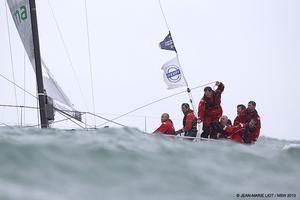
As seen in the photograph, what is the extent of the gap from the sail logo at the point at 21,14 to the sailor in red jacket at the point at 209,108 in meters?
4.51

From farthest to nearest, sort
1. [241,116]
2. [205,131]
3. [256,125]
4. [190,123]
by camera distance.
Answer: [241,116] < [256,125] < [190,123] < [205,131]

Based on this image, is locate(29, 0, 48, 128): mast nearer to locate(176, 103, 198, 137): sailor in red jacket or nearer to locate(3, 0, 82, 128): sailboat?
locate(3, 0, 82, 128): sailboat

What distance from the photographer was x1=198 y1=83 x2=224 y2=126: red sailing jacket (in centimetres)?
1112

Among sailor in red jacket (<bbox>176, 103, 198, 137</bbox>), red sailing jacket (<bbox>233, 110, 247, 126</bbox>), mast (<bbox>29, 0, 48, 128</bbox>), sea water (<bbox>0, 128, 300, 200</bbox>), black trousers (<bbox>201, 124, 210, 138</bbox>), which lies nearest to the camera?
sea water (<bbox>0, 128, 300, 200</bbox>)

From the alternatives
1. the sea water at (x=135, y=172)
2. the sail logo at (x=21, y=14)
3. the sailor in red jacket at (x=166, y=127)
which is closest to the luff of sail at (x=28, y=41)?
the sail logo at (x=21, y=14)

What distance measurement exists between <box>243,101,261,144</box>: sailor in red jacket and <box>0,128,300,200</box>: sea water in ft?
14.0

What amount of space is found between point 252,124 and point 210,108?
3.31ft

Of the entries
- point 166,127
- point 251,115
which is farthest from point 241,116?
point 166,127

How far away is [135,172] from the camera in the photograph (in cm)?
544

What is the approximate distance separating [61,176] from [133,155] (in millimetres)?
1482

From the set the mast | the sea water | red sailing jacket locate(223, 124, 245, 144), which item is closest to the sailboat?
the mast

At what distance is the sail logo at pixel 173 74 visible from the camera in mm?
13398

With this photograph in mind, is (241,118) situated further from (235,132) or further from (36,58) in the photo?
(36,58)

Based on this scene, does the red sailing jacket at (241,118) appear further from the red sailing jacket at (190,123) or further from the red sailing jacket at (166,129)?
the red sailing jacket at (166,129)
